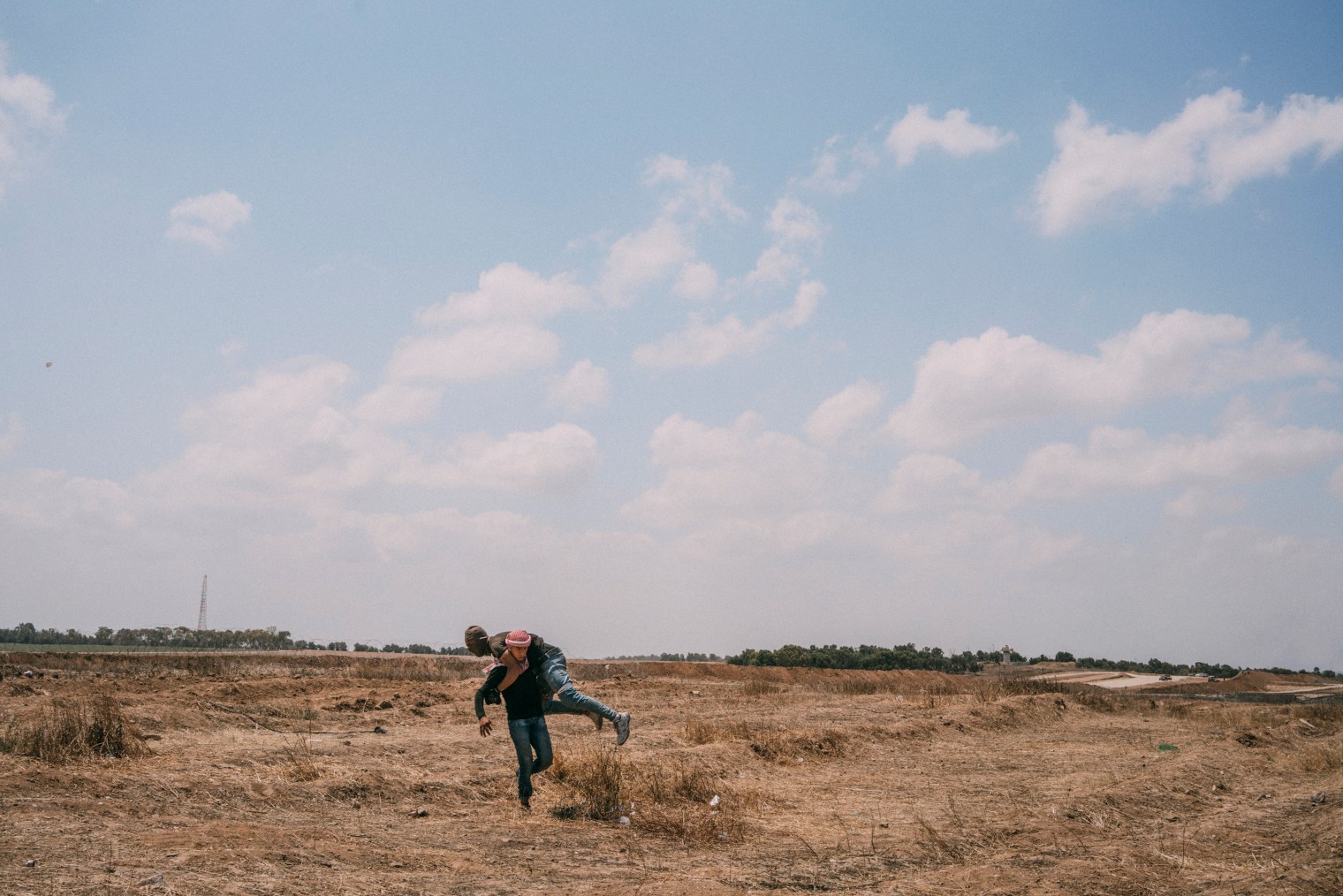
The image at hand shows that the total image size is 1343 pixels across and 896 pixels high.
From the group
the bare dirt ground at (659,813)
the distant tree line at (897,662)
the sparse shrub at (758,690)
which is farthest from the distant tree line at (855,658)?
the bare dirt ground at (659,813)

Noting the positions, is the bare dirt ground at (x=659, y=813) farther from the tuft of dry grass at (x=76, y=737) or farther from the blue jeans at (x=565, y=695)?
the blue jeans at (x=565, y=695)

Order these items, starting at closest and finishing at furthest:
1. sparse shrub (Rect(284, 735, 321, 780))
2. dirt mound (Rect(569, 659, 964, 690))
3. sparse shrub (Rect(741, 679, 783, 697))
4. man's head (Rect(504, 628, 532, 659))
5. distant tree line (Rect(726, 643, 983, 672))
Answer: man's head (Rect(504, 628, 532, 659)), sparse shrub (Rect(284, 735, 321, 780)), sparse shrub (Rect(741, 679, 783, 697)), dirt mound (Rect(569, 659, 964, 690)), distant tree line (Rect(726, 643, 983, 672))

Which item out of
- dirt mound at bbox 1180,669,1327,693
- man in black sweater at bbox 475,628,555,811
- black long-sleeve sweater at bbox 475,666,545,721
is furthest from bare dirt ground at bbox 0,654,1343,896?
dirt mound at bbox 1180,669,1327,693

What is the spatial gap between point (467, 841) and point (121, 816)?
3.14 meters

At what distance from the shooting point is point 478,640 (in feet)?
30.1

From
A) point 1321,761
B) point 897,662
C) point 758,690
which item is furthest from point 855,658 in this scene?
point 1321,761

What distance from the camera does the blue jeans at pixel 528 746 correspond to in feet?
29.8

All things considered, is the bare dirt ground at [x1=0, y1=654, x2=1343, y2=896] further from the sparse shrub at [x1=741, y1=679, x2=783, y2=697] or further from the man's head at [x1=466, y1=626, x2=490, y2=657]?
the sparse shrub at [x1=741, y1=679, x2=783, y2=697]

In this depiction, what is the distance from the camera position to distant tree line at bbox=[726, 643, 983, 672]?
2559 inches

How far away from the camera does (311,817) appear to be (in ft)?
29.0

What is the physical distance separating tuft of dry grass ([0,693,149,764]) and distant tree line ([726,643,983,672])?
2169 inches

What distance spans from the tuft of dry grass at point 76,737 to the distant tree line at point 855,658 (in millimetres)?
55092

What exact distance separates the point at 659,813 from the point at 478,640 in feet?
9.30

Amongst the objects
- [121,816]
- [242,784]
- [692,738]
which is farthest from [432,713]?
[121,816]
